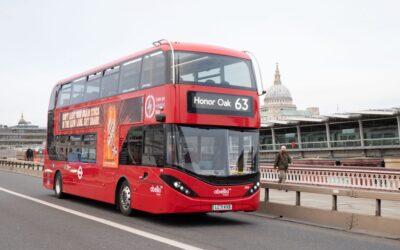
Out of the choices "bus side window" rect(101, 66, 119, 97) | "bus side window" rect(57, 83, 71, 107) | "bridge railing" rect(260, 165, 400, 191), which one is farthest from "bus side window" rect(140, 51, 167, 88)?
"bridge railing" rect(260, 165, 400, 191)

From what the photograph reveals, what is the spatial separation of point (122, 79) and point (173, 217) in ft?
12.3

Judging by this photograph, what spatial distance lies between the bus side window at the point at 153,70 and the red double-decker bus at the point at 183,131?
0.9 inches

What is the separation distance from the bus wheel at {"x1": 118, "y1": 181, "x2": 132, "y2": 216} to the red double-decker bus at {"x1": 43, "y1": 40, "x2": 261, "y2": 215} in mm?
24

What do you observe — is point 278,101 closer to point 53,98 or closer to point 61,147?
point 53,98

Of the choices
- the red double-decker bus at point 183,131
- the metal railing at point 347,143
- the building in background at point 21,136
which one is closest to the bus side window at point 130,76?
the red double-decker bus at point 183,131

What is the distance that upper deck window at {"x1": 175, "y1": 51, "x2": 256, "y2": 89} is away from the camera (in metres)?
11.6

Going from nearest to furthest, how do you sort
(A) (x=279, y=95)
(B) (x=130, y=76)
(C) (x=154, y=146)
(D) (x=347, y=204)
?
(C) (x=154, y=146) < (B) (x=130, y=76) < (D) (x=347, y=204) < (A) (x=279, y=95)

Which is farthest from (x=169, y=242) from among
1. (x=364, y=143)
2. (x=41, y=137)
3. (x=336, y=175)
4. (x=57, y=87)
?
(x=41, y=137)

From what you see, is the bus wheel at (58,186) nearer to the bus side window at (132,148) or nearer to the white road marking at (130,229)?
the white road marking at (130,229)

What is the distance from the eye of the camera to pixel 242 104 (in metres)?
12.1

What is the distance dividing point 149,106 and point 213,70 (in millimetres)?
1671

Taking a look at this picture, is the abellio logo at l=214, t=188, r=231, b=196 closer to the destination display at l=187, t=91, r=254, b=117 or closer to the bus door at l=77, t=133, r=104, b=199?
the destination display at l=187, t=91, r=254, b=117

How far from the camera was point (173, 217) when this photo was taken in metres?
13.1

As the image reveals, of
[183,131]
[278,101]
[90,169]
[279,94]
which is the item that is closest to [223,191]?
[183,131]
